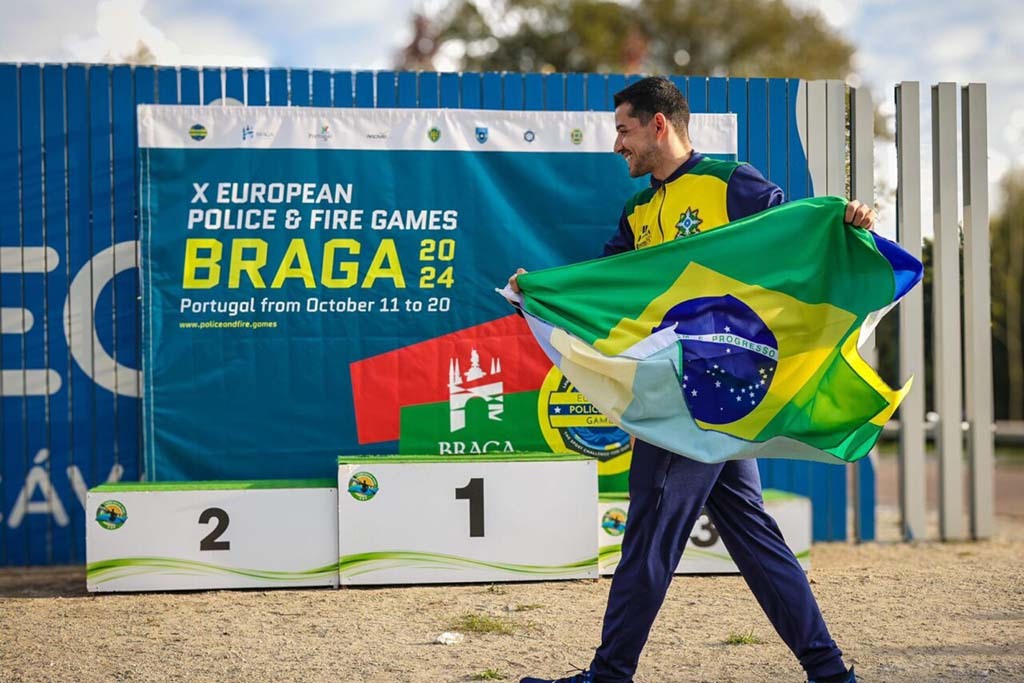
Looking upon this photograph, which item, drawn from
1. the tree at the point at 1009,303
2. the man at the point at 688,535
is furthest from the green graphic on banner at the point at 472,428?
the tree at the point at 1009,303

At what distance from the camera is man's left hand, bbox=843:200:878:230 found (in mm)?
4383

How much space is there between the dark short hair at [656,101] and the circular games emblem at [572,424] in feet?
10.1

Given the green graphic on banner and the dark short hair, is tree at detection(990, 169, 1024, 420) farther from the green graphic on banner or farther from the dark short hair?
the dark short hair

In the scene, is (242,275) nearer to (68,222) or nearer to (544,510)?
(68,222)

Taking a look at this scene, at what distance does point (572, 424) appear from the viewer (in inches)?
295

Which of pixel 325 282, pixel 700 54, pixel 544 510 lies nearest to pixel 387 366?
pixel 325 282

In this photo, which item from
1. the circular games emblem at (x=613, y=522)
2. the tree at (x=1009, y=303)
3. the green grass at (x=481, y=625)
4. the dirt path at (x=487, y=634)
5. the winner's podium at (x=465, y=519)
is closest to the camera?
the dirt path at (x=487, y=634)

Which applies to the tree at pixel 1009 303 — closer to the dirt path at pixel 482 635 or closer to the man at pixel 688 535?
the dirt path at pixel 482 635

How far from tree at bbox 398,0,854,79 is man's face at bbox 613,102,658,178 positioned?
27.5 meters

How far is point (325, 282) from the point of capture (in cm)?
740

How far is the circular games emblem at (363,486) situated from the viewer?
22.1 feet

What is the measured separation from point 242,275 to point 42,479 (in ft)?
5.95

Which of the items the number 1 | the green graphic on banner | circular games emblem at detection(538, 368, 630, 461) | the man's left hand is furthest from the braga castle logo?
the man's left hand

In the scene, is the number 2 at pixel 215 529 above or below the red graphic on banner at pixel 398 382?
below
